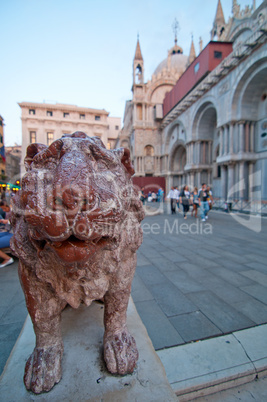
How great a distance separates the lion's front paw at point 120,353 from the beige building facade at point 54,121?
3391 centimetres

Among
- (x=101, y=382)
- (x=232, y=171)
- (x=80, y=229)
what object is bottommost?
(x=101, y=382)

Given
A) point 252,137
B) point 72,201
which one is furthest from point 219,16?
point 72,201

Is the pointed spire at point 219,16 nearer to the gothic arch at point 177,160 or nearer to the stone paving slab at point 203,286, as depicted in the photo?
the gothic arch at point 177,160

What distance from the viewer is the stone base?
39.5 inches

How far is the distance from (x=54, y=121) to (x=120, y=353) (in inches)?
1454

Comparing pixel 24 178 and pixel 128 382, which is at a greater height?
pixel 24 178

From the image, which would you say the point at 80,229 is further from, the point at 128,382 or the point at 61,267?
the point at 128,382

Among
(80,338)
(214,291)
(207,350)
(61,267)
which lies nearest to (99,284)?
(61,267)

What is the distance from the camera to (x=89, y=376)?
1.10m

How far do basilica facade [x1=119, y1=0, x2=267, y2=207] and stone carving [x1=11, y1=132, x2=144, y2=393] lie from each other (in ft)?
39.9

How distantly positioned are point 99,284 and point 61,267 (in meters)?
0.22

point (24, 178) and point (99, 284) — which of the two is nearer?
point (24, 178)

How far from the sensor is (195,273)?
292 cm

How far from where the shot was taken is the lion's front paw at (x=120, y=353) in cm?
112
